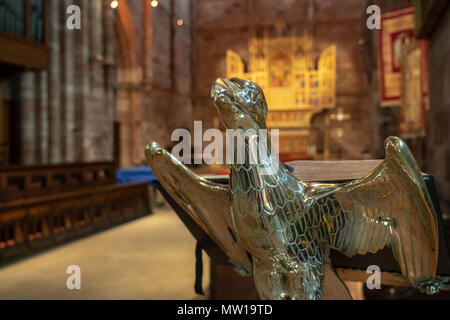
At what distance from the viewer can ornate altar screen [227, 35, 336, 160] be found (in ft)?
43.6

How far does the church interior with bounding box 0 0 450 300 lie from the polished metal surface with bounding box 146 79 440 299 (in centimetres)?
9

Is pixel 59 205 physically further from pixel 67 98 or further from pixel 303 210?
pixel 303 210

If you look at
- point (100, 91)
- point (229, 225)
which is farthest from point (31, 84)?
point (229, 225)

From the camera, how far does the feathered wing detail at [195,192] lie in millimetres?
684

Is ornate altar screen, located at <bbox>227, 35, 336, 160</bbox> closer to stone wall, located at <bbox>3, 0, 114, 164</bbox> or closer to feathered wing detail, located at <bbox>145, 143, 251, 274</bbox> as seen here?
stone wall, located at <bbox>3, 0, 114, 164</bbox>

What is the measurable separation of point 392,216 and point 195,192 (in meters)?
0.36

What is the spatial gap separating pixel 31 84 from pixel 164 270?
18.1ft

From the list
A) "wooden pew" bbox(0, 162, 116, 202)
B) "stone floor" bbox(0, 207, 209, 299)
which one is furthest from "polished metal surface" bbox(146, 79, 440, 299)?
"wooden pew" bbox(0, 162, 116, 202)

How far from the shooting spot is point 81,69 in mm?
7863

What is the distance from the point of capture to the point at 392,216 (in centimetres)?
65

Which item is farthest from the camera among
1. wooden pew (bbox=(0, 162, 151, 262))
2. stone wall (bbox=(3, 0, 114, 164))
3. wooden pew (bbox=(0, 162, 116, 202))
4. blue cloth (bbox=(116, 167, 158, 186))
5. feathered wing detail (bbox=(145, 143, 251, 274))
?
stone wall (bbox=(3, 0, 114, 164))

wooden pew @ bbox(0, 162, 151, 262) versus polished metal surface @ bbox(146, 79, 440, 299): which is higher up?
polished metal surface @ bbox(146, 79, 440, 299)

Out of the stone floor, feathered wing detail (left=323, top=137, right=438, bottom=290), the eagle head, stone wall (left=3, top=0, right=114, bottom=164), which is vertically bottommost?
the stone floor

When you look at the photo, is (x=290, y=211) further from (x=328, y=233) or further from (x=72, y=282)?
(x=72, y=282)
